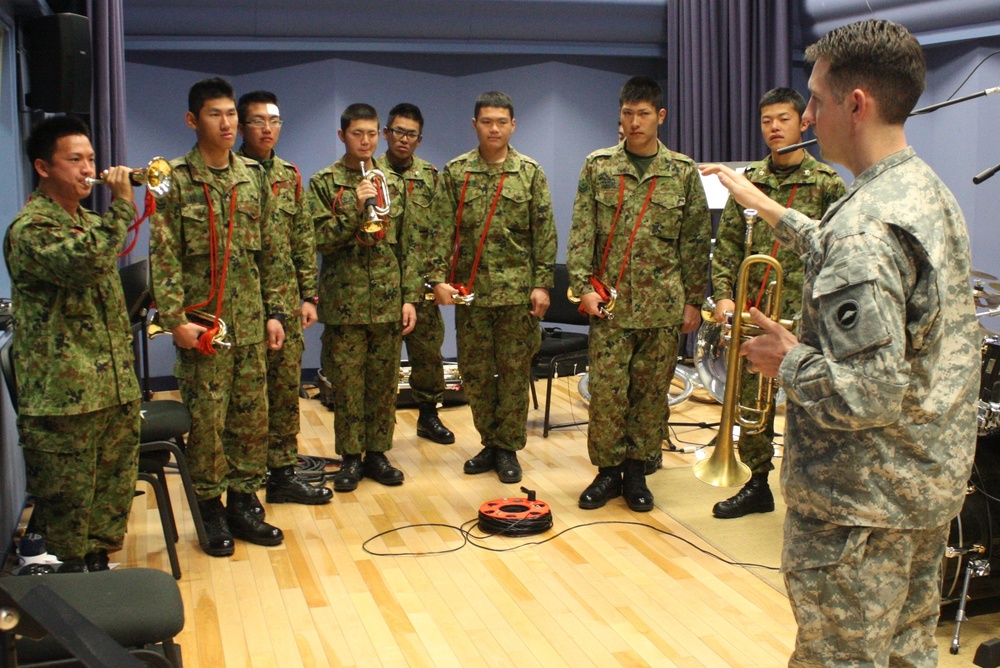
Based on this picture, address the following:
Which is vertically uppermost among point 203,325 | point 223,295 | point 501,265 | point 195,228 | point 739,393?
point 195,228

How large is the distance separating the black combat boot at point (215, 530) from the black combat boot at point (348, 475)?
78 cm

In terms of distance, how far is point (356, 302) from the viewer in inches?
187

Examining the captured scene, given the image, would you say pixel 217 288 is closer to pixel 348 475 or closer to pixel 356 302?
pixel 356 302

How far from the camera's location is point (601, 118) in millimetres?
7871

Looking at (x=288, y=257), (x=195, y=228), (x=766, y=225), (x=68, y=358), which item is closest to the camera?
(x=68, y=358)

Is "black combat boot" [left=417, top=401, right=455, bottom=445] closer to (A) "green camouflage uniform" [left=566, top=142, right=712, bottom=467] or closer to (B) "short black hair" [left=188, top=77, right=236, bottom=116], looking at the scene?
(A) "green camouflage uniform" [left=566, top=142, right=712, bottom=467]

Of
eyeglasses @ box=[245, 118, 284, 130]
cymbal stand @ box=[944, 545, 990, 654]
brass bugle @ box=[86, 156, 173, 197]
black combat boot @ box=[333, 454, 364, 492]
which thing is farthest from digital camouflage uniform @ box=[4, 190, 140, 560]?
cymbal stand @ box=[944, 545, 990, 654]

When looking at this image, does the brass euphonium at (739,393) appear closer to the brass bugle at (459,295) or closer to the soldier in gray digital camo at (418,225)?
the brass bugle at (459,295)

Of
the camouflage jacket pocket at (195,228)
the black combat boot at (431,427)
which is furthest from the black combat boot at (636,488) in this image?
the camouflage jacket pocket at (195,228)

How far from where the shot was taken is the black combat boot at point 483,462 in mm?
5168

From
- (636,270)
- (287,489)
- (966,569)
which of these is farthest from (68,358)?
(966,569)

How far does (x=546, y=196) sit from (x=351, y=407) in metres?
1.38

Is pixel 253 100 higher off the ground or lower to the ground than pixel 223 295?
higher

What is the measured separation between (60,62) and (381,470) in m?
2.34
